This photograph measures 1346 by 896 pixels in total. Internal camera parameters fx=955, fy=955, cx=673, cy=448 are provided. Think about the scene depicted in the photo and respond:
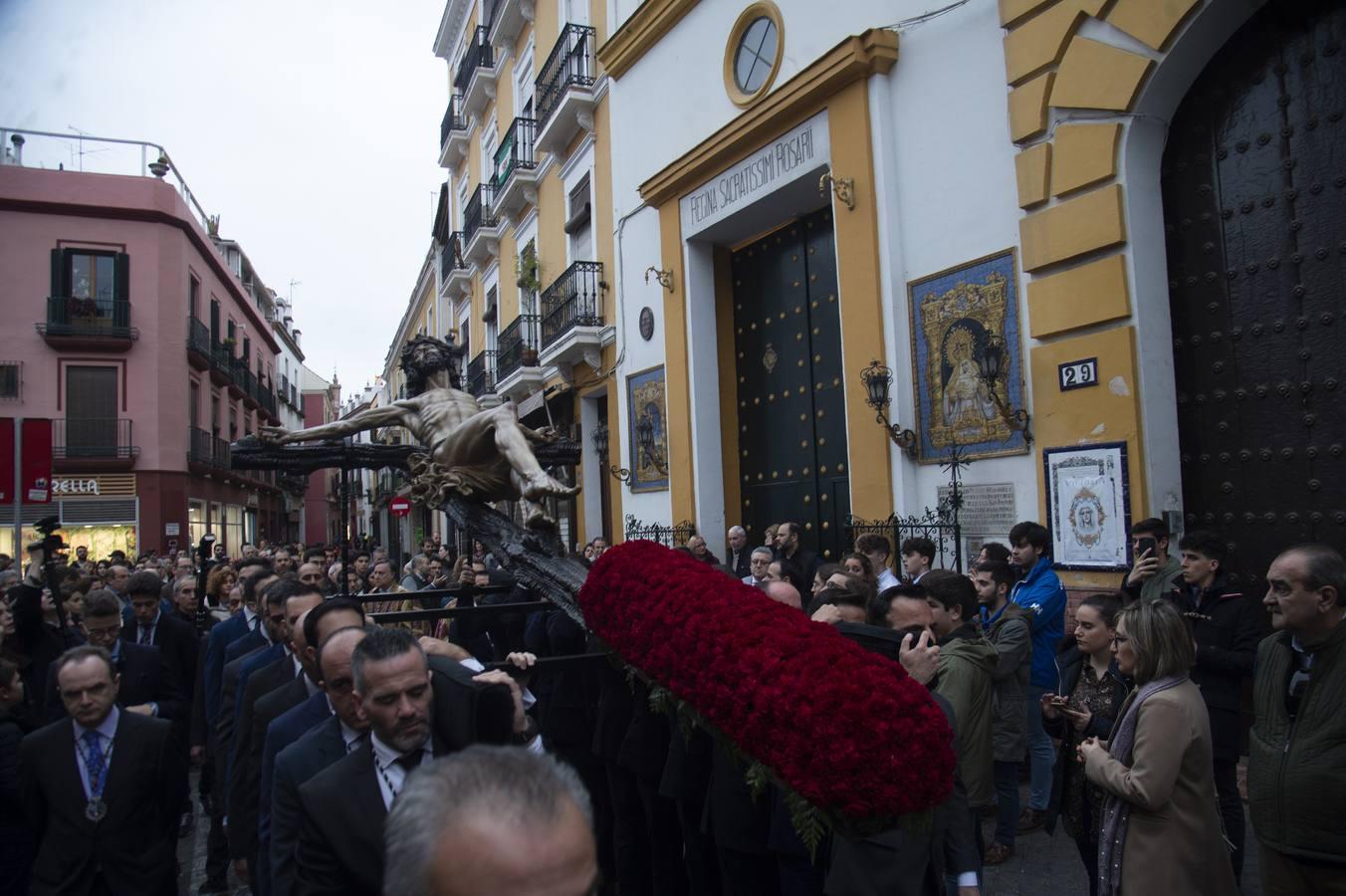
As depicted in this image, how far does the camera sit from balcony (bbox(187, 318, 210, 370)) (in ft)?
87.3

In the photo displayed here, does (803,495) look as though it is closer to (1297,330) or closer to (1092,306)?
(1092,306)

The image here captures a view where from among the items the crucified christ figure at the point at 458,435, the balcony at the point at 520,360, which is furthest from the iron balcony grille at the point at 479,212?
the crucified christ figure at the point at 458,435

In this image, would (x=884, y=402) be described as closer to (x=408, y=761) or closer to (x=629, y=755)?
(x=629, y=755)

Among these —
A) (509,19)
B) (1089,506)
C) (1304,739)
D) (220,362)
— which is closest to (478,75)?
(509,19)

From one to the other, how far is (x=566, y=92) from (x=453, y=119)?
11648mm

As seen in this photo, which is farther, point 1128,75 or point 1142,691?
point 1128,75

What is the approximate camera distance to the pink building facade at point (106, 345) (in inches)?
935

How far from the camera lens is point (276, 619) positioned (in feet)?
15.0

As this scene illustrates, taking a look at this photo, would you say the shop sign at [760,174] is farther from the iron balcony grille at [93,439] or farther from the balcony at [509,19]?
the iron balcony grille at [93,439]

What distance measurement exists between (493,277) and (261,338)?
79.4 feet

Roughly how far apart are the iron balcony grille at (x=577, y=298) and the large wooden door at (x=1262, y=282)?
30.0 feet

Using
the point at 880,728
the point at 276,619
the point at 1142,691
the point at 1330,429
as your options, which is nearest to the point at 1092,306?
the point at 1330,429

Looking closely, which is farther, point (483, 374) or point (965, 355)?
point (483, 374)

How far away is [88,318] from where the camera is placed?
24.5 meters
